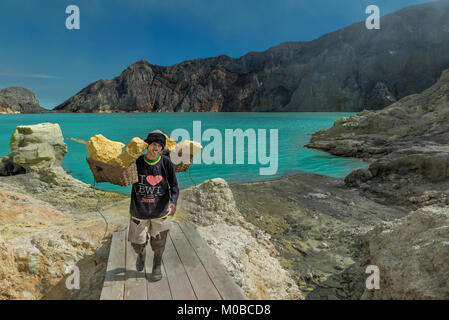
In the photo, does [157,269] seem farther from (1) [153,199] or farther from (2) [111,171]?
(2) [111,171]

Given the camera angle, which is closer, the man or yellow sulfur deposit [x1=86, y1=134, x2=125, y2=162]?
the man

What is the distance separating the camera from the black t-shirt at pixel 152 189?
306 centimetres

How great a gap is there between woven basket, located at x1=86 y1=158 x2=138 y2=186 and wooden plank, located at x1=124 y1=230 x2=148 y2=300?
582 centimetres

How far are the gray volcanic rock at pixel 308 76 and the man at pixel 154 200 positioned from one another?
10975 centimetres

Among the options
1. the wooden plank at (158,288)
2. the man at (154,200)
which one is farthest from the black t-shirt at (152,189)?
the wooden plank at (158,288)

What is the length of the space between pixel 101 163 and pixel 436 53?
11940 cm

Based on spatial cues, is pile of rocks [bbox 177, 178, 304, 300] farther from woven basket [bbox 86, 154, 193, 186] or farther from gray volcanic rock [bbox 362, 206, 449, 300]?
woven basket [bbox 86, 154, 193, 186]

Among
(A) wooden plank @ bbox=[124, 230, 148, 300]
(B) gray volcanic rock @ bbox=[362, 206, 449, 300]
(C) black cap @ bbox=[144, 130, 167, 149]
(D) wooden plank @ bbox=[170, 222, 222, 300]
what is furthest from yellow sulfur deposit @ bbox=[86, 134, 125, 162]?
(B) gray volcanic rock @ bbox=[362, 206, 449, 300]

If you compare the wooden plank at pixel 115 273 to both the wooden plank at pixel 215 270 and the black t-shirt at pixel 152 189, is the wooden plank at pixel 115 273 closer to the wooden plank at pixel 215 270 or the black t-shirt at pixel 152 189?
the black t-shirt at pixel 152 189

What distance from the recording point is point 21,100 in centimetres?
15500

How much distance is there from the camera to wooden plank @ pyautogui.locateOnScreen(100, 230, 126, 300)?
2.79 m

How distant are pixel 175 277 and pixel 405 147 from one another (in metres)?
19.5

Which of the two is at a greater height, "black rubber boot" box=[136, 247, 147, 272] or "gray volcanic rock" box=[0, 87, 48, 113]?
"gray volcanic rock" box=[0, 87, 48, 113]
